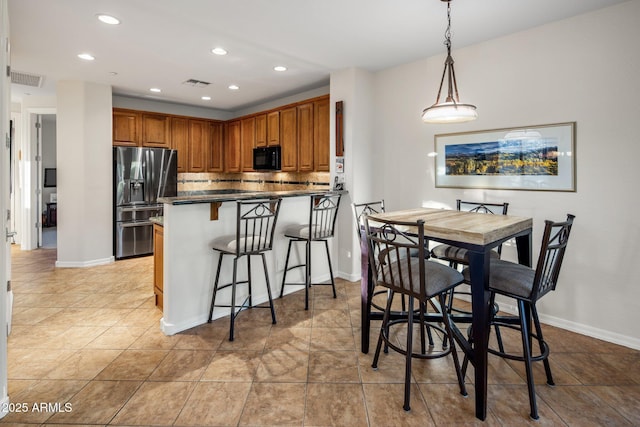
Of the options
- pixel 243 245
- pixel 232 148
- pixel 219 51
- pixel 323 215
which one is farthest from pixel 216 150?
pixel 243 245

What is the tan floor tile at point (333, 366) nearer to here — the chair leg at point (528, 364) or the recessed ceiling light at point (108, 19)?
the chair leg at point (528, 364)

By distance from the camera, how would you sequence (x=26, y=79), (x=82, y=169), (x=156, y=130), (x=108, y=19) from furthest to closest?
(x=156, y=130)
(x=82, y=169)
(x=26, y=79)
(x=108, y=19)

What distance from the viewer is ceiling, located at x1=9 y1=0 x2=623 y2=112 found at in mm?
2777

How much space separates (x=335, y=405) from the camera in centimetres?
201

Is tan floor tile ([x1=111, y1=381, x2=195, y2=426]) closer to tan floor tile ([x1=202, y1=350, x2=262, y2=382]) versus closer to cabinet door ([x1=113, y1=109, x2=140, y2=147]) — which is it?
tan floor tile ([x1=202, y1=350, x2=262, y2=382])

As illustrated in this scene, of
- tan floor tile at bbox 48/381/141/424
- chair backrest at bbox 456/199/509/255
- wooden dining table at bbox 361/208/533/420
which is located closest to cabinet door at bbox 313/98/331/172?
chair backrest at bbox 456/199/509/255

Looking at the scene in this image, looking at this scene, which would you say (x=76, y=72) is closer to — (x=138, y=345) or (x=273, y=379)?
(x=138, y=345)

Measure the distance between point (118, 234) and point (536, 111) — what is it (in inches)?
220

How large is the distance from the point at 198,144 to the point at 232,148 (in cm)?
62

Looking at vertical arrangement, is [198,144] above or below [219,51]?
below

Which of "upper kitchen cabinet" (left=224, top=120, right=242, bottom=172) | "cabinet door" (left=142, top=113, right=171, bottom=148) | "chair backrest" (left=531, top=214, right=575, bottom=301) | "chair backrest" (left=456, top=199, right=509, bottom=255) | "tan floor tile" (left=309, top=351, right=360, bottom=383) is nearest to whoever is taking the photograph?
"chair backrest" (left=531, top=214, right=575, bottom=301)

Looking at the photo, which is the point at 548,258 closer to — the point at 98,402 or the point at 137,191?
the point at 98,402

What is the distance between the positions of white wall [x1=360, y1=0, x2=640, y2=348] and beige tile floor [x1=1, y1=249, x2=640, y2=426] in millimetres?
346

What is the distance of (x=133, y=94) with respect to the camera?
5.67m
